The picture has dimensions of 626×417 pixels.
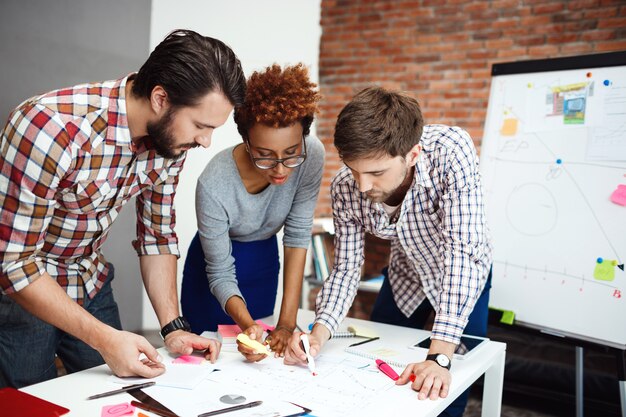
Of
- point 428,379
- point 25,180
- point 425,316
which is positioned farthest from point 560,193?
point 25,180

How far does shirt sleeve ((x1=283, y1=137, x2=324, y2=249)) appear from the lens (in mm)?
1829

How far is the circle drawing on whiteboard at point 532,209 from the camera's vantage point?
229 cm

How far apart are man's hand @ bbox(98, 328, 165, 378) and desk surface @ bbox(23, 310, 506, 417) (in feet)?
0.13

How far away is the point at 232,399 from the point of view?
1.17m

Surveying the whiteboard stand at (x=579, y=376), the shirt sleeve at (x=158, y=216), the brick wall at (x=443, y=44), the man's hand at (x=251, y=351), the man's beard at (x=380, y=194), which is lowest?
the whiteboard stand at (x=579, y=376)

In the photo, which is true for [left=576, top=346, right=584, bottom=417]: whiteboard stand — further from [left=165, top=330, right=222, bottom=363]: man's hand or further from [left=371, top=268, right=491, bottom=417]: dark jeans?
[left=165, top=330, right=222, bottom=363]: man's hand

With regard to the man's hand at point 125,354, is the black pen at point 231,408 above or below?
below

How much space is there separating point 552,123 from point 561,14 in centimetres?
144

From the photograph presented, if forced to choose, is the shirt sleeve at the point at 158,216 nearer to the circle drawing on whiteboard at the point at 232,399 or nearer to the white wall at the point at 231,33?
the circle drawing on whiteboard at the point at 232,399

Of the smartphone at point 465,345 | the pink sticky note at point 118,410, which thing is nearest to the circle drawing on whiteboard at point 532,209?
the smartphone at point 465,345

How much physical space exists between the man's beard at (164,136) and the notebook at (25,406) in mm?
619

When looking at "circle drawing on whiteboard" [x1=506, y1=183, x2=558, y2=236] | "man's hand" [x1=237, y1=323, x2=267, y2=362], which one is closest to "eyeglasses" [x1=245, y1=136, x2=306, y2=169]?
"man's hand" [x1=237, y1=323, x2=267, y2=362]

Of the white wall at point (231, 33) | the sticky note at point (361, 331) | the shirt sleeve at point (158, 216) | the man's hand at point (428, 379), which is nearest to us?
the man's hand at point (428, 379)

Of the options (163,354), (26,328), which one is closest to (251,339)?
(163,354)
